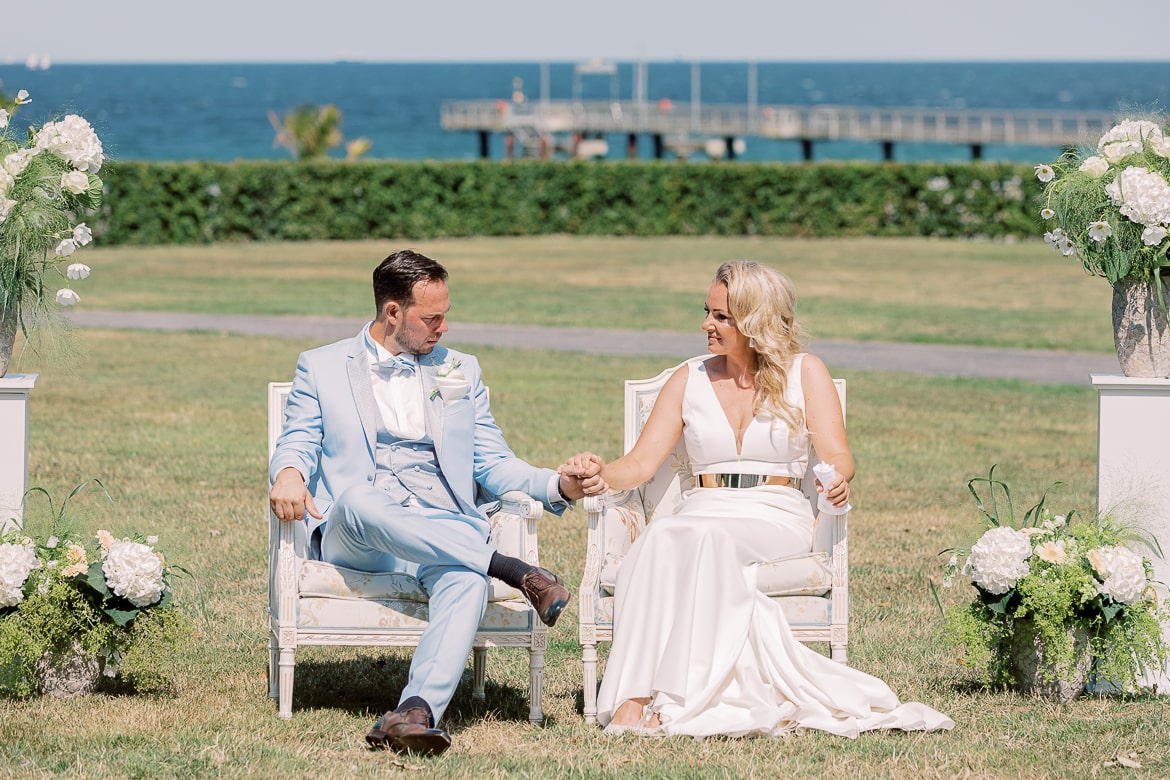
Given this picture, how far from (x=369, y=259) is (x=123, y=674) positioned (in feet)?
76.8

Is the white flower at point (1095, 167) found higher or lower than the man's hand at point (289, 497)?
higher

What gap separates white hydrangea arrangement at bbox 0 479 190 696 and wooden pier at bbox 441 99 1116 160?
47.2 meters

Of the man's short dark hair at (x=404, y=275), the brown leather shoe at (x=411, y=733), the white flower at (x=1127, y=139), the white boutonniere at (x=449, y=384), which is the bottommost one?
the brown leather shoe at (x=411, y=733)

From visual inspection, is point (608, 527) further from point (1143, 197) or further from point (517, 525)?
point (1143, 197)

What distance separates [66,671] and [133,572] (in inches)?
19.7

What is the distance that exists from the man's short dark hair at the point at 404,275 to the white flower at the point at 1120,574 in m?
2.42

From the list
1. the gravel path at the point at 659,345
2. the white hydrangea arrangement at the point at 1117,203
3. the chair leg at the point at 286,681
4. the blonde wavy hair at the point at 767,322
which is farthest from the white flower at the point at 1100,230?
the gravel path at the point at 659,345

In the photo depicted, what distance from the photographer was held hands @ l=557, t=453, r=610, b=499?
5.10 m

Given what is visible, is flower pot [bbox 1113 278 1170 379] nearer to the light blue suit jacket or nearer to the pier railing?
the light blue suit jacket

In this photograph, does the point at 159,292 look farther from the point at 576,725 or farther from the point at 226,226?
the point at 576,725

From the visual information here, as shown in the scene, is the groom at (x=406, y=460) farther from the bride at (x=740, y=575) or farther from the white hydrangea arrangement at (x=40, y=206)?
the white hydrangea arrangement at (x=40, y=206)

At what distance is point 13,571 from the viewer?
4.96 metres

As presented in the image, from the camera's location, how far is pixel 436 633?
4.79 metres

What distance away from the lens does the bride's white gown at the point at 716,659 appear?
490 centimetres
